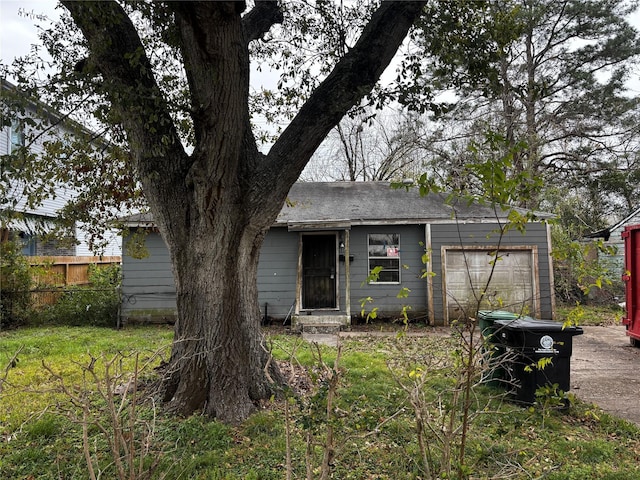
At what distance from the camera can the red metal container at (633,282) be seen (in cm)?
802

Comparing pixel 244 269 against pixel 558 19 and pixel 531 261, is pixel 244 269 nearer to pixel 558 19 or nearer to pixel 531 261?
pixel 531 261

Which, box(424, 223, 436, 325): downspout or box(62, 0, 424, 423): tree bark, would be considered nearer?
box(62, 0, 424, 423): tree bark

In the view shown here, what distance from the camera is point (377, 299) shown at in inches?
436

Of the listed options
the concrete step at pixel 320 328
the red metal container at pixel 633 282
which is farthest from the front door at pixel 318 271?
the red metal container at pixel 633 282

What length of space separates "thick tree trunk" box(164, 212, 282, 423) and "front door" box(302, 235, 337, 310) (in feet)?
23.0

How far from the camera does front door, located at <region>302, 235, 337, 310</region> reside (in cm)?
1166

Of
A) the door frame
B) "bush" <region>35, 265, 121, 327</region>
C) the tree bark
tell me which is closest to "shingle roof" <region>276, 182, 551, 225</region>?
the door frame

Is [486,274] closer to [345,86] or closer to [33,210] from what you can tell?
→ [345,86]

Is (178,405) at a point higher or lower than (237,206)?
lower

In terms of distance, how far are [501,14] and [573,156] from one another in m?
13.8

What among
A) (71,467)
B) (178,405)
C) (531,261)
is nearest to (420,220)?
(531,261)

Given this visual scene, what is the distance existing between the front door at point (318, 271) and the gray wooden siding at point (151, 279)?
352cm

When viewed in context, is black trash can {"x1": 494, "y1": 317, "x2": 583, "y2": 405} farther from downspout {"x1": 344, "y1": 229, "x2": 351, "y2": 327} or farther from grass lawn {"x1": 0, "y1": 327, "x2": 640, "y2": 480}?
downspout {"x1": 344, "y1": 229, "x2": 351, "y2": 327}

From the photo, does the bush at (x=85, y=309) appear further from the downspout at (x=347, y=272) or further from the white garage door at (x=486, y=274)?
the white garage door at (x=486, y=274)
